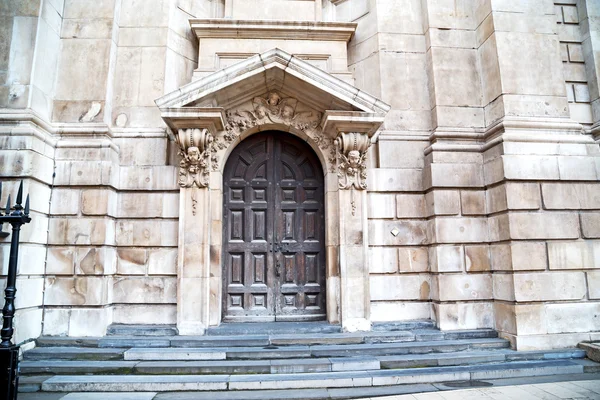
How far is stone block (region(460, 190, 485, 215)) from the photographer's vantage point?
292 inches

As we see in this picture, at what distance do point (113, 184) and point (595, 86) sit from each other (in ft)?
31.0

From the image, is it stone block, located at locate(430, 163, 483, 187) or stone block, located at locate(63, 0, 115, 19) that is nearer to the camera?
stone block, located at locate(430, 163, 483, 187)

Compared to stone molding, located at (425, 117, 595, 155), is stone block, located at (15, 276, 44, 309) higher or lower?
lower

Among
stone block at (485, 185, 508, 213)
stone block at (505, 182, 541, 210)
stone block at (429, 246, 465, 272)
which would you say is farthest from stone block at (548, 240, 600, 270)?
stone block at (429, 246, 465, 272)

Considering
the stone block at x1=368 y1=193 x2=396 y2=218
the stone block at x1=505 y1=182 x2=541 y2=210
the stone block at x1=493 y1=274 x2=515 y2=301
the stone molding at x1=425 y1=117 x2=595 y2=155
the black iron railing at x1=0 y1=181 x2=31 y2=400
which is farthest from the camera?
the stone block at x1=368 y1=193 x2=396 y2=218

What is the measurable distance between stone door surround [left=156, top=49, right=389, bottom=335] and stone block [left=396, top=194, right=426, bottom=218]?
2.40 ft

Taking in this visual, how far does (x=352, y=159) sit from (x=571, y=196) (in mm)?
3863

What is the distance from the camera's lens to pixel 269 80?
748cm

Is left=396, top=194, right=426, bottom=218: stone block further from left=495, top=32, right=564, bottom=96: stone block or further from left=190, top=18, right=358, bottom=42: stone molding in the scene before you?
left=190, top=18, right=358, bottom=42: stone molding

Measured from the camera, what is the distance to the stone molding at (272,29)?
8.23 meters

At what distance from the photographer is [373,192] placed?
771cm

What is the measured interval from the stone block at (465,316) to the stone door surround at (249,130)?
1.36 metres

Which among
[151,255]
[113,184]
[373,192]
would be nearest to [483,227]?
[373,192]

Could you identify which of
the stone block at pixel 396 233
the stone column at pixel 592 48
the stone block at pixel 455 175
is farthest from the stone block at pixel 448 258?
the stone column at pixel 592 48
